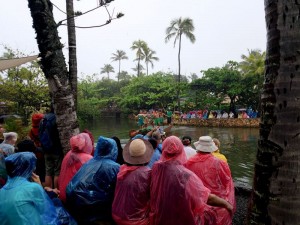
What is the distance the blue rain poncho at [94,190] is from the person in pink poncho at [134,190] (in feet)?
0.42

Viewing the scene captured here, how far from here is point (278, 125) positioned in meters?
1.65

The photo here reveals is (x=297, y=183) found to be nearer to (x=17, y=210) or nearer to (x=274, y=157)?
(x=274, y=157)

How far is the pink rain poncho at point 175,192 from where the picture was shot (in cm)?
274

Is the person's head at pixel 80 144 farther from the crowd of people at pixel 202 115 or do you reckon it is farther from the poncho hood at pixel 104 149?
the crowd of people at pixel 202 115

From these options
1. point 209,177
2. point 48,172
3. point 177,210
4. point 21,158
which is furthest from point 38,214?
point 48,172

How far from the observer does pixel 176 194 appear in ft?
9.05

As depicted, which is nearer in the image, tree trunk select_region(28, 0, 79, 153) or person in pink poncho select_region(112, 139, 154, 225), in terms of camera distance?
person in pink poncho select_region(112, 139, 154, 225)

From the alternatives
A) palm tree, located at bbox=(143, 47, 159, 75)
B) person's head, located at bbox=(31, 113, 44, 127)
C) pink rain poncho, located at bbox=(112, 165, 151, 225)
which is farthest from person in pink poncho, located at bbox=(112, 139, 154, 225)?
palm tree, located at bbox=(143, 47, 159, 75)

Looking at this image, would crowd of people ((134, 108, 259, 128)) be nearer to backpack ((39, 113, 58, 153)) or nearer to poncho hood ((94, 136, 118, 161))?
backpack ((39, 113, 58, 153))

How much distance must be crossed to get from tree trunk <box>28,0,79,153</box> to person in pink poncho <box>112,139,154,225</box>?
4.80ft

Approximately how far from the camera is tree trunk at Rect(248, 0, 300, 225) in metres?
1.60

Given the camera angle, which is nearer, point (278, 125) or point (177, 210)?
point (278, 125)

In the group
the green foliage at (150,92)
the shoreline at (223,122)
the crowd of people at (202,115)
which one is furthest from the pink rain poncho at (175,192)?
the green foliage at (150,92)

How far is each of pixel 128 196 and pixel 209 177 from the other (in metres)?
1.07
